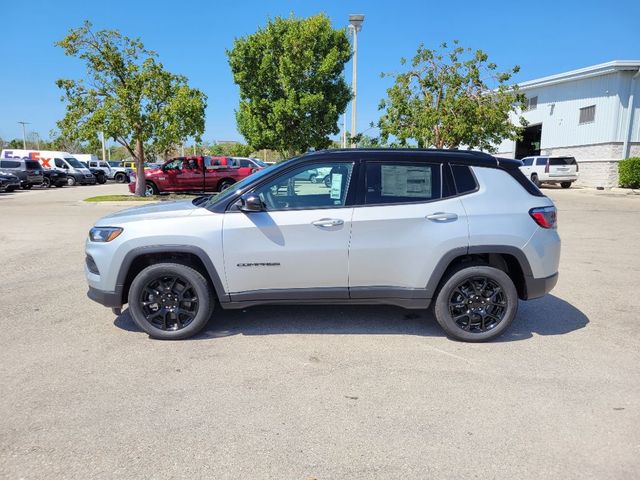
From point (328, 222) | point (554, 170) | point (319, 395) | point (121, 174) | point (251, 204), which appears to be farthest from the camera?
point (121, 174)

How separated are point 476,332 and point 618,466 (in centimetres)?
185

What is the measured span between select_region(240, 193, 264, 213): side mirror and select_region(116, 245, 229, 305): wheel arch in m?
0.56

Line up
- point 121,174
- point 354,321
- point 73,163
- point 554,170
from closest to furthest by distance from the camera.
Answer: point 354,321, point 554,170, point 73,163, point 121,174

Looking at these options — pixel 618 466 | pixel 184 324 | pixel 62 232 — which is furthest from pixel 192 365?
pixel 62 232

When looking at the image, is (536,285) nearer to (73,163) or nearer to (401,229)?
(401,229)

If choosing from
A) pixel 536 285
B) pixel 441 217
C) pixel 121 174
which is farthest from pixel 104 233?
pixel 121 174

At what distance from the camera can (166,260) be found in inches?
174

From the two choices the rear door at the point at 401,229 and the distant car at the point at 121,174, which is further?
the distant car at the point at 121,174

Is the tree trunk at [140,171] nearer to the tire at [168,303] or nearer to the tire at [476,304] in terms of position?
the tire at [168,303]

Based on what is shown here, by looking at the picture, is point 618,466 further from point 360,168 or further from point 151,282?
point 151,282

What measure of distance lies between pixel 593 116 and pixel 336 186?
2900 centimetres

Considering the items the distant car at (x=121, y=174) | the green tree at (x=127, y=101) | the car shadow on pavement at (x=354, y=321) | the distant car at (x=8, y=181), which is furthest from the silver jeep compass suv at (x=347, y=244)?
the distant car at (x=121, y=174)

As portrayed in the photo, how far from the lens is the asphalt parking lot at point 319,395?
2.69 metres

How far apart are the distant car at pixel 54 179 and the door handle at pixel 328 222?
1241 inches
